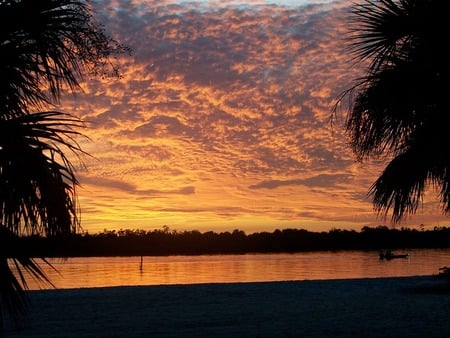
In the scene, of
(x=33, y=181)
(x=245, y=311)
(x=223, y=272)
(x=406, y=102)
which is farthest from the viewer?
(x=223, y=272)

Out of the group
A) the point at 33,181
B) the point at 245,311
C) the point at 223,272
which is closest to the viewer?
the point at 33,181

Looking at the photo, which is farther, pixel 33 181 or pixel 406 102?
pixel 406 102

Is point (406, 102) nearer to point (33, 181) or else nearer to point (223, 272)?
point (33, 181)

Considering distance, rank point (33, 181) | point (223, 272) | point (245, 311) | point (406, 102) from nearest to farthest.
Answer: point (33, 181) → point (406, 102) → point (245, 311) → point (223, 272)

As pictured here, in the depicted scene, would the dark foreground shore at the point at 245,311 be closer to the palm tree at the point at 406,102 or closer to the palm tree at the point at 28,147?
the palm tree at the point at 406,102

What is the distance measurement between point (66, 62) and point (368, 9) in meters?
5.05

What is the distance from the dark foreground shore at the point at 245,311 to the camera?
1162 cm

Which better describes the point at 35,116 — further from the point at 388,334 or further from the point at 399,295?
the point at 399,295

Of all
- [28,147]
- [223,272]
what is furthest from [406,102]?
[223,272]

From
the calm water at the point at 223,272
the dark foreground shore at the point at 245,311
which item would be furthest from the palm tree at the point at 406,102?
the calm water at the point at 223,272

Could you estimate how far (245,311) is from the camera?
14656 millimetres

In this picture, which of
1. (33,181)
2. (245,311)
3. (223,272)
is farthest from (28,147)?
(223,272)

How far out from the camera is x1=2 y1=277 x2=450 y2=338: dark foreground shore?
11617mm

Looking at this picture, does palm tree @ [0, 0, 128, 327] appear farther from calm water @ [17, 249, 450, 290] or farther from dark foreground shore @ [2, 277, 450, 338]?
calm water @ [17, 249, 450, 290]
